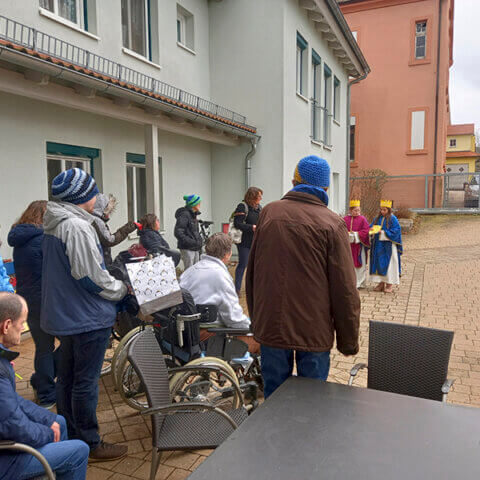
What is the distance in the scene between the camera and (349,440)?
1756mm

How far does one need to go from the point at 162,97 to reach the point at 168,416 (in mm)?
5854

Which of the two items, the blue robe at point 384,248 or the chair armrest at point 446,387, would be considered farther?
the blue robe at point 384,248

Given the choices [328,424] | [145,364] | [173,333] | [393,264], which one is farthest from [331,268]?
[393,264]

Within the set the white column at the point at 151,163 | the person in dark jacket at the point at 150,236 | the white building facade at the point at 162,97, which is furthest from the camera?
the white column at the point at 151,163

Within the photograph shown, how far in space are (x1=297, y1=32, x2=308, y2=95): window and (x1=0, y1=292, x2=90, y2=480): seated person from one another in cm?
1254

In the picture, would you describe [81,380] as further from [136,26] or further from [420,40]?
[420,40]

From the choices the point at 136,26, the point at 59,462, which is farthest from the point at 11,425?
the point at 136,26

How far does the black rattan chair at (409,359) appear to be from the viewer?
8.96 feet

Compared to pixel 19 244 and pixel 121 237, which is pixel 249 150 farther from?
pixel 19 244

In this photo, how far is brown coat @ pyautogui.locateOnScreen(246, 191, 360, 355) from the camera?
8.13 feet

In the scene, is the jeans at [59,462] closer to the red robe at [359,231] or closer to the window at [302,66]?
the red robe at [359,231]

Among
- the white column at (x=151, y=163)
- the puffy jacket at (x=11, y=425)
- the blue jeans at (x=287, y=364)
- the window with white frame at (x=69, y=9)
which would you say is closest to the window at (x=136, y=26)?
the window with white frame at (x=69, y=9)

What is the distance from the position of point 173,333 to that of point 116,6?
709cm

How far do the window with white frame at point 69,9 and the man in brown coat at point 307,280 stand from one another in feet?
20.6
